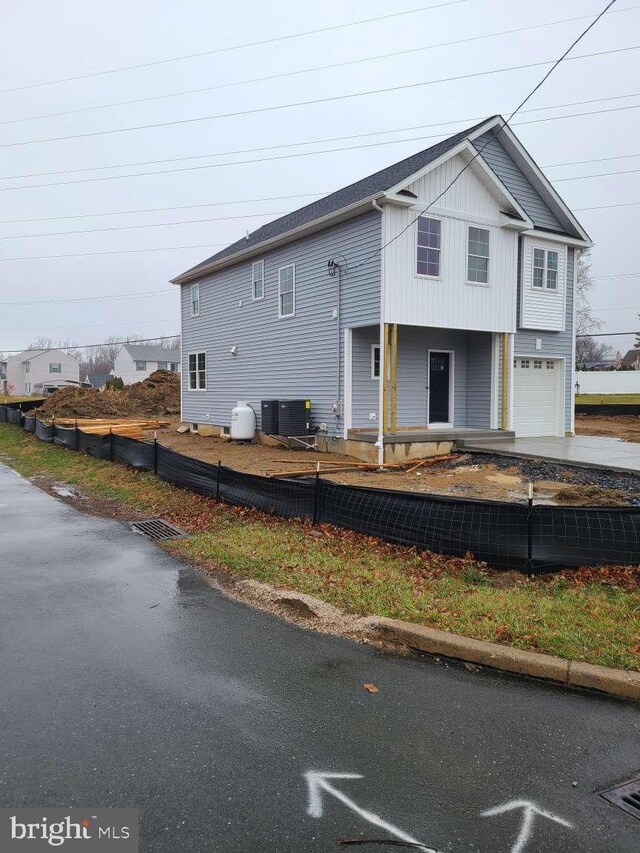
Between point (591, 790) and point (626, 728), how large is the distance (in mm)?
771

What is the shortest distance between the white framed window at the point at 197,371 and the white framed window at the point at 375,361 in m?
9.13

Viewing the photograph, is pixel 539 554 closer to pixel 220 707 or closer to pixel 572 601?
pixel 572 601

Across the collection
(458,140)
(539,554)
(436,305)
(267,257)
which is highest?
(458,140)

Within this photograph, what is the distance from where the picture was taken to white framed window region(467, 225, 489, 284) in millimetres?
15625

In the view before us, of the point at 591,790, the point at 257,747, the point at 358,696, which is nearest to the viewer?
the point at 591,790

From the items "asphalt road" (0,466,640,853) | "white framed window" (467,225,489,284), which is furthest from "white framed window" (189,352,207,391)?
"asphalt road" (0,466,640,853)

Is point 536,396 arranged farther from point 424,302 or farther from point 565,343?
point 424,302

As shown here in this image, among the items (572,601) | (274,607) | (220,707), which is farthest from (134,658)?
(572,601)

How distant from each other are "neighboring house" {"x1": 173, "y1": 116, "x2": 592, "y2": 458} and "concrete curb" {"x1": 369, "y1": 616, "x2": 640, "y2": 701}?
29.6ft

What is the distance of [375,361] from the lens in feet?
50.9

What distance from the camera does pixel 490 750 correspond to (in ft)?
11.1

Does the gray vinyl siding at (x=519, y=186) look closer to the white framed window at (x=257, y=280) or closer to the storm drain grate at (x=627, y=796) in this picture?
the white framed window at (x=257, y=280)

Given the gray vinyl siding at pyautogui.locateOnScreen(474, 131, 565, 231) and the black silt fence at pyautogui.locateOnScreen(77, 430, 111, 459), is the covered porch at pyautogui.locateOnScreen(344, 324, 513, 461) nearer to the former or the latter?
the gray vinyl siding at pyautogui.locateOnScreen(474, 131, 565, 231)

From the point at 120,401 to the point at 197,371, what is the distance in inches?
515
